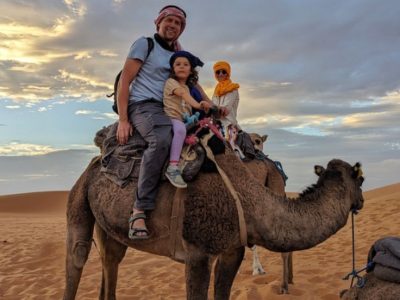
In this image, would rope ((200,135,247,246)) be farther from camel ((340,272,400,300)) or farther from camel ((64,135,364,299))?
camel ((340,272,400,300))

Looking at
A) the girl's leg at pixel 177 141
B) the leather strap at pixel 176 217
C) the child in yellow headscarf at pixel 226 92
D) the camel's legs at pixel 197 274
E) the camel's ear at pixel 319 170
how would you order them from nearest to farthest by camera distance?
the camel's legs at pixel 197 274 < the leather strap at pixel 176 217 < the girl's leg at pixel 177 141 < the camel's ear at pixel 319 170 < the child in yellow headscarf at pixel 226 92

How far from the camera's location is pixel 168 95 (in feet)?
14.9

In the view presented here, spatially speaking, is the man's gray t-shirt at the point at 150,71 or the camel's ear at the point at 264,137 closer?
the man's gray t-shirt at the point at 150,71

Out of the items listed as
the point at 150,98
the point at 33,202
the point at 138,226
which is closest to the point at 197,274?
the point at 138,226

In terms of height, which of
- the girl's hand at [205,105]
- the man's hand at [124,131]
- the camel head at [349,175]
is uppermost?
the girl's hand at [205,105]

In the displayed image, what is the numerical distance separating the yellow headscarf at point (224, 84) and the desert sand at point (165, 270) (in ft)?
11.2

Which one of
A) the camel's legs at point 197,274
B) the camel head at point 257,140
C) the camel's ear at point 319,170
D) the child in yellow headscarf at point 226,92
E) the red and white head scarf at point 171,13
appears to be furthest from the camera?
the camel head at point 257,140

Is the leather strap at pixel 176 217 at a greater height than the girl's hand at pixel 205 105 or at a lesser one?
lesser

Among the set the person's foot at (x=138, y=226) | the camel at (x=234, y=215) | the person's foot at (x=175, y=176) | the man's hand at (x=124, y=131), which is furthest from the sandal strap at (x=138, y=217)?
the man's hand at (x=124, y=131)

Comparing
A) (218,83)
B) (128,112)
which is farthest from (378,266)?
(218,83)

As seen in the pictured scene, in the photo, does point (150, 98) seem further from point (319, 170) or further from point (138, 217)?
point (319, 170)

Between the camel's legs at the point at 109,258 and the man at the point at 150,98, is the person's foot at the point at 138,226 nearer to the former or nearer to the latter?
the man at the point at 150,98

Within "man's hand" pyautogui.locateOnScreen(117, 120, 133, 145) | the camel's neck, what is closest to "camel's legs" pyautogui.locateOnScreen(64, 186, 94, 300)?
"man's hand" pyautogui.locateOnScreen(117, 120, 133, 145)

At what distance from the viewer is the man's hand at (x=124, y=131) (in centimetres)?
481
